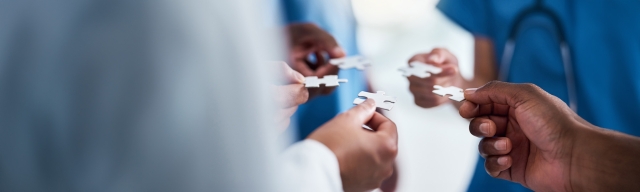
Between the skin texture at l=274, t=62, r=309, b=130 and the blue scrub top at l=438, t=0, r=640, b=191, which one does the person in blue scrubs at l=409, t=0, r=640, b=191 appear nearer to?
the blue scrub top at l=438, t=0, r=640, b=191

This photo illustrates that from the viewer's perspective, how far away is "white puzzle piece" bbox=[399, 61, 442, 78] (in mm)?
1593

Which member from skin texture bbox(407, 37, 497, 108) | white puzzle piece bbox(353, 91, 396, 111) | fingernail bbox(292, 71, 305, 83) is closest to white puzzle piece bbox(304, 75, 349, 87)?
fingernail bbox(292, 71, 305, 83)

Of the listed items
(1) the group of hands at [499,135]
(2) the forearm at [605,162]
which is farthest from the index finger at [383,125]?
(2) the forearm at [605,162]

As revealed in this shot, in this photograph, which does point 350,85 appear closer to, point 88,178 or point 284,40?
point 284,40

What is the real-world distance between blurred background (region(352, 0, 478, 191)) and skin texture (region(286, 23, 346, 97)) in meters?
0.13

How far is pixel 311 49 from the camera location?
5.49 ft

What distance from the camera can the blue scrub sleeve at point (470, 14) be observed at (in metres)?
1.87

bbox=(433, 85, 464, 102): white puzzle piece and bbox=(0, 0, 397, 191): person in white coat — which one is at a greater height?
bbox=(0, 0, 397, 191): person in white coat

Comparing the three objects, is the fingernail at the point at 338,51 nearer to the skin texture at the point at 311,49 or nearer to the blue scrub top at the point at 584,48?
the skin texture at the point at 311,49

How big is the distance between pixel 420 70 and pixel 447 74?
0.09 m

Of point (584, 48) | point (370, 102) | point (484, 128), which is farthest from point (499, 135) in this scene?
point (584, 48)

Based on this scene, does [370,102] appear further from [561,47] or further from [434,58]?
[561,47]

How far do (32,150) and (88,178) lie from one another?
6 centimetres

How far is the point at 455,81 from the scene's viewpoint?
5.17ft
